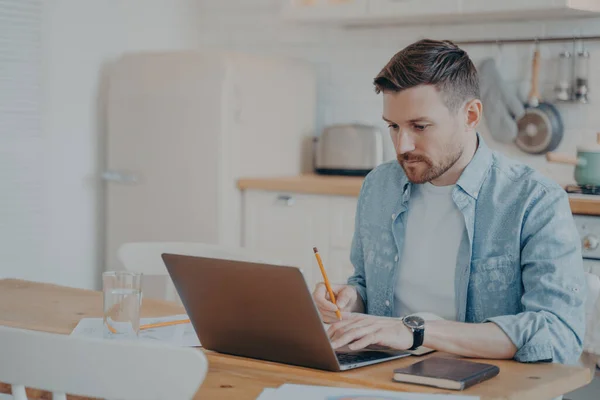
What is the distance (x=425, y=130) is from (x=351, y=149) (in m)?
2.08

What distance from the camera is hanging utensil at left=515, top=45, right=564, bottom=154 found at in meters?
3.69

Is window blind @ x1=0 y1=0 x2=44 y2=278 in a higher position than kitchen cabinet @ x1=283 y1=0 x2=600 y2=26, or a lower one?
lower

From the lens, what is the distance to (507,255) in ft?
6.27

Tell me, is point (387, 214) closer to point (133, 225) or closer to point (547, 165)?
point (547, 165)

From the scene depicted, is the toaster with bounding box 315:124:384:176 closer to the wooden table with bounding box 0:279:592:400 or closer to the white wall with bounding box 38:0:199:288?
Result: the white wall with bounding box 38:0:199:288

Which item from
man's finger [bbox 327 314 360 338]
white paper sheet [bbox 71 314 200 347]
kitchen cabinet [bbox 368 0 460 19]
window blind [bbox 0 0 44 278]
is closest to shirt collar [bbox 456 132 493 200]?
man's finger [bbox 327 314 360 338]

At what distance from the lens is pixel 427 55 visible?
1.94 metres

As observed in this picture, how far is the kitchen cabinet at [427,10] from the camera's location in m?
3.49

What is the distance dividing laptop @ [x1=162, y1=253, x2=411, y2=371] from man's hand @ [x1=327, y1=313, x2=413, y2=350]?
0.02m

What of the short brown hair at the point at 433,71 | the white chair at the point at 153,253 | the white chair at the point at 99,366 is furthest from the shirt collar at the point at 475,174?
the white chair at the point at 99,366

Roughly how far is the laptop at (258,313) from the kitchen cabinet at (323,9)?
2421mm

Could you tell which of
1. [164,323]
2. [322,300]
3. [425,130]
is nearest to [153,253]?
[164,323]

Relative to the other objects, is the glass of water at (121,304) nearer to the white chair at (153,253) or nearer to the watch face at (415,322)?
the watch face at (415,322)

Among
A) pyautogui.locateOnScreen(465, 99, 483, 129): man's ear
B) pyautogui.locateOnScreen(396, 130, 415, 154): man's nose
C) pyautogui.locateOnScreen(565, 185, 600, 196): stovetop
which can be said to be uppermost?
pyautogui.locateOnScreen(465, 99, 483, 129): man's ear
